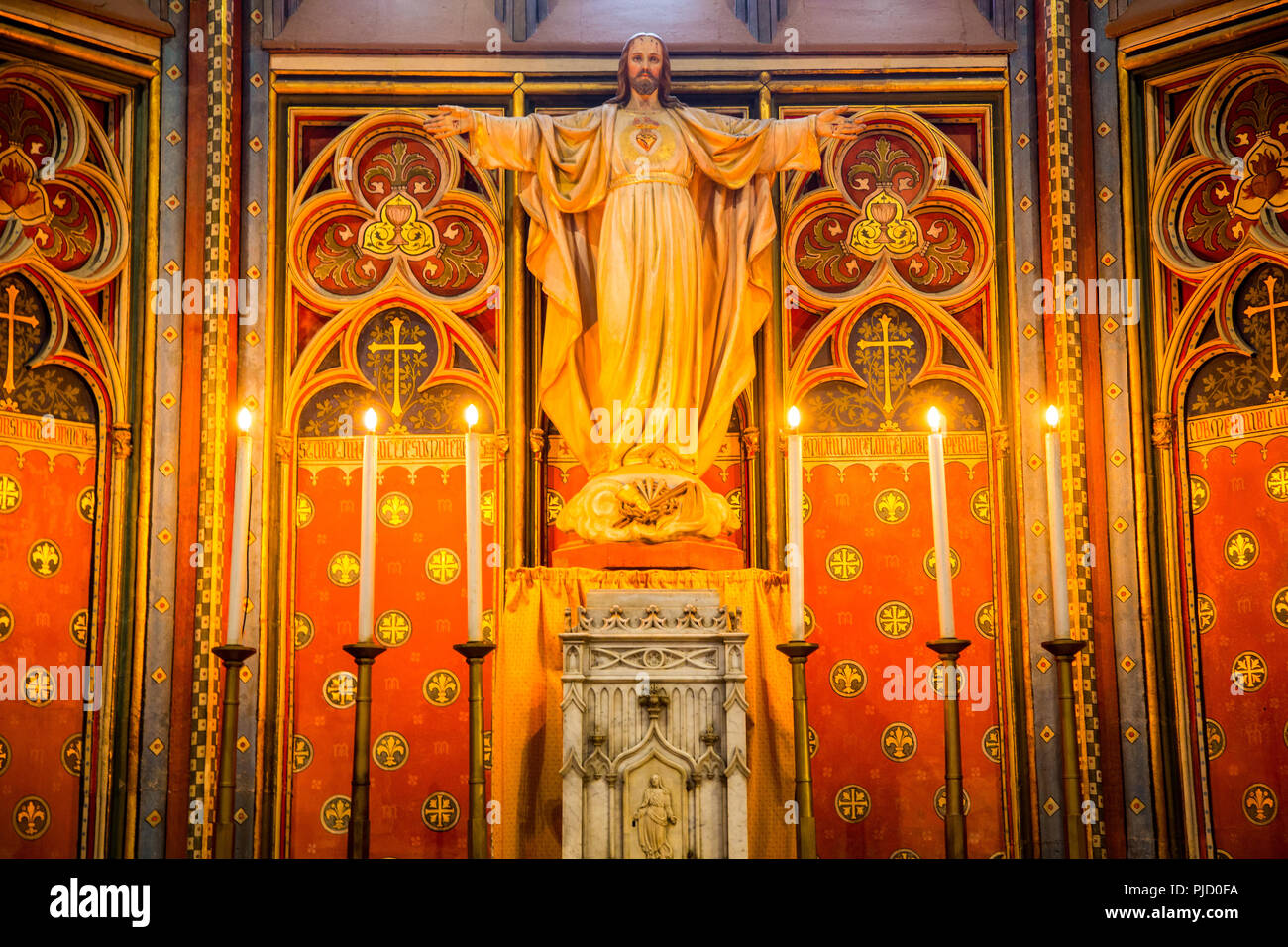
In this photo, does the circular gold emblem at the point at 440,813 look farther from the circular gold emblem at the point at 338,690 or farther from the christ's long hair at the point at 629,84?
the christ's long hair at the point at 629,84

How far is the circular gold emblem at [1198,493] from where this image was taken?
27.7 ft

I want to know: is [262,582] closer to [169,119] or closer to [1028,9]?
[169,119]

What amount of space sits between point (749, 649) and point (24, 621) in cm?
379

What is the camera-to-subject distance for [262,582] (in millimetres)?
8602

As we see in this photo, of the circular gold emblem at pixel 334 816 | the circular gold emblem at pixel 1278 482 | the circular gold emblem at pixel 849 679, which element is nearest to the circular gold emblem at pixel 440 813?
the circular gold emblem at pixel 334 816

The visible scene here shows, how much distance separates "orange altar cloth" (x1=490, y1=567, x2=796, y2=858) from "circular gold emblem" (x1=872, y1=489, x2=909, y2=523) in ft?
4.40

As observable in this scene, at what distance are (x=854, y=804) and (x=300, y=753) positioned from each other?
3076mm

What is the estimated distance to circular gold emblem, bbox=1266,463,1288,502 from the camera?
Answer: 26.7 feet

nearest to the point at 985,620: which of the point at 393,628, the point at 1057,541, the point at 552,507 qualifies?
the point at 552,507

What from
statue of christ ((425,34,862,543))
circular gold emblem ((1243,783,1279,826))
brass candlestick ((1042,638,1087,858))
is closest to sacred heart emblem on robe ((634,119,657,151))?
statue of christ ((425,34,862,543))

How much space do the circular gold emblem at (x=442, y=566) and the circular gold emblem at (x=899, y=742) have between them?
8.44 feet
